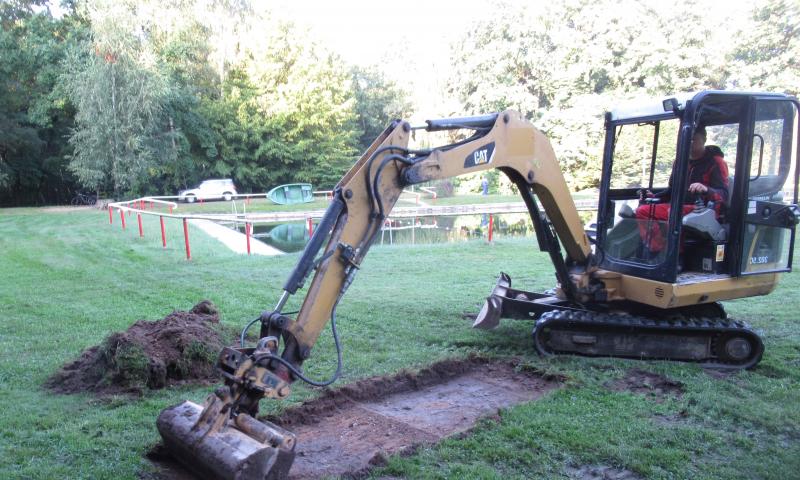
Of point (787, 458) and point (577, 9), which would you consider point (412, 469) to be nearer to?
point (787, 458)

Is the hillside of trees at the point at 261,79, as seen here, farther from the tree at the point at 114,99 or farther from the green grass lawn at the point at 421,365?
the green grass lawn at the point at 421,365

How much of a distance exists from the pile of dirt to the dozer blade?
1547 mm

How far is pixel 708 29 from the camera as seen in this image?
33.9 metres

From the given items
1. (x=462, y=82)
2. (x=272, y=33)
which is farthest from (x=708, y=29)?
(x=272, y=33)

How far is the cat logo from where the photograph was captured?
565cm

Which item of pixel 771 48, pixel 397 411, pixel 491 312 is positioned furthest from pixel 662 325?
pixel 771 48

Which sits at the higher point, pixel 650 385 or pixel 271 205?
pixel 650 385

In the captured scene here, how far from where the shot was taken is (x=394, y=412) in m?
5.53

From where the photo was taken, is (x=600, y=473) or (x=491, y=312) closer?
(x=600, y=473)

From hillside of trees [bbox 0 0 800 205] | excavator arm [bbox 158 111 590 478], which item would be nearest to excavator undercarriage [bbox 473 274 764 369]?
excavator arm [bbox 158 111 590 478]

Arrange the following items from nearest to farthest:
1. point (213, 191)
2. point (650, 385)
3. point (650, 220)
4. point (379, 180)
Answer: point (379, 180) → point (650, 385) → point (650, 220) → point (213, 191)

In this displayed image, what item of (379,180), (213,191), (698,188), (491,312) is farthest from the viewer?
(213,191)

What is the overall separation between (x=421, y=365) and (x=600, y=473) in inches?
97.5

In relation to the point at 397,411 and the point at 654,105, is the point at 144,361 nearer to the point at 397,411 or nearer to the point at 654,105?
the point at 397,411
